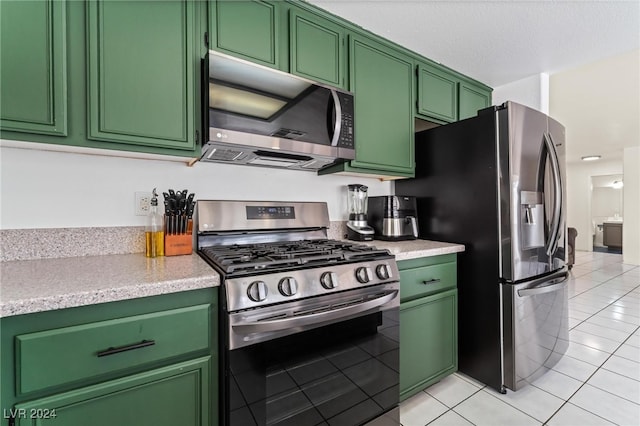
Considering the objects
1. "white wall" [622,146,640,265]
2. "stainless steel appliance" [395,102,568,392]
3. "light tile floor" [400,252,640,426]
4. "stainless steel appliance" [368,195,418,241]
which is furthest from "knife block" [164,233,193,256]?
"white wall" [622,146,640,265]

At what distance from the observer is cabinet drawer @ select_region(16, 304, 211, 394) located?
803mm

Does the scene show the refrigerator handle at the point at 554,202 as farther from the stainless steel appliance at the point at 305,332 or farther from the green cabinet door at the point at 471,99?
the stainless steel appliance at the point at 305,332

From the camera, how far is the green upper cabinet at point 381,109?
188 cm

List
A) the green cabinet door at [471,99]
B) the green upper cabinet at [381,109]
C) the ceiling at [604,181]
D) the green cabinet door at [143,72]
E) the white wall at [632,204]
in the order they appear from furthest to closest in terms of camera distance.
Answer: the ceiling at [604,181]
the white wall at [632,204]
the green cabinet door at [471,99]
the green upper cabinet at [381,109]
the green cabinet door at [143,72]

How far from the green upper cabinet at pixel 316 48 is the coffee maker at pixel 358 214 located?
0.73m

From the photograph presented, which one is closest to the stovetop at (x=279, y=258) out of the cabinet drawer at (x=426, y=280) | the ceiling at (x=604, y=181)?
the cabinet drawer at (x=426, y=280)

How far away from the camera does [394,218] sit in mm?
2061

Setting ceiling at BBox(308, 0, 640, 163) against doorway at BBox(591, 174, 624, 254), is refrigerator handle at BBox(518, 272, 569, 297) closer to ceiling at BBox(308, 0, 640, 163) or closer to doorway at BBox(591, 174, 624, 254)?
ceiling at BBox(308, 0, 640, 163)

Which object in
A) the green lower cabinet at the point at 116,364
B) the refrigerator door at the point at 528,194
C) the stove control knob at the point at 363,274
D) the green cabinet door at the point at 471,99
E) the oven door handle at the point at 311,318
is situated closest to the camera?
the green lower cabinet at the point at 116,364

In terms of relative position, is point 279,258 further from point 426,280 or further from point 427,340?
point 427,340

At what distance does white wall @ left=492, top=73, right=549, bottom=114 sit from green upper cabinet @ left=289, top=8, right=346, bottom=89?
179cm

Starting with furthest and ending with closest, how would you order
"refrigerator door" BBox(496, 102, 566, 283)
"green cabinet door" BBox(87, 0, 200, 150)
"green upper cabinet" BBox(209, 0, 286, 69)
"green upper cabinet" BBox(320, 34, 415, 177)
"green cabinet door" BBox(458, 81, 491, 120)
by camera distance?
"green cabinet door" BBox(458, 81, 491, 120) → "green upper cabinet" BBox(320, 34, 415, 177) → "refrigerator door" BBox(496, 102, 566, 283) → "green upper cabinet" BBox(209, 0, 286, 69) → "green cabinet door" BBox(87, 0, 200, 150)

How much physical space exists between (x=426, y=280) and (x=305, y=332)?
0.89 m

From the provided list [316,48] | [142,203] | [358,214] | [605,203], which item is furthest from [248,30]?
[605,203]
